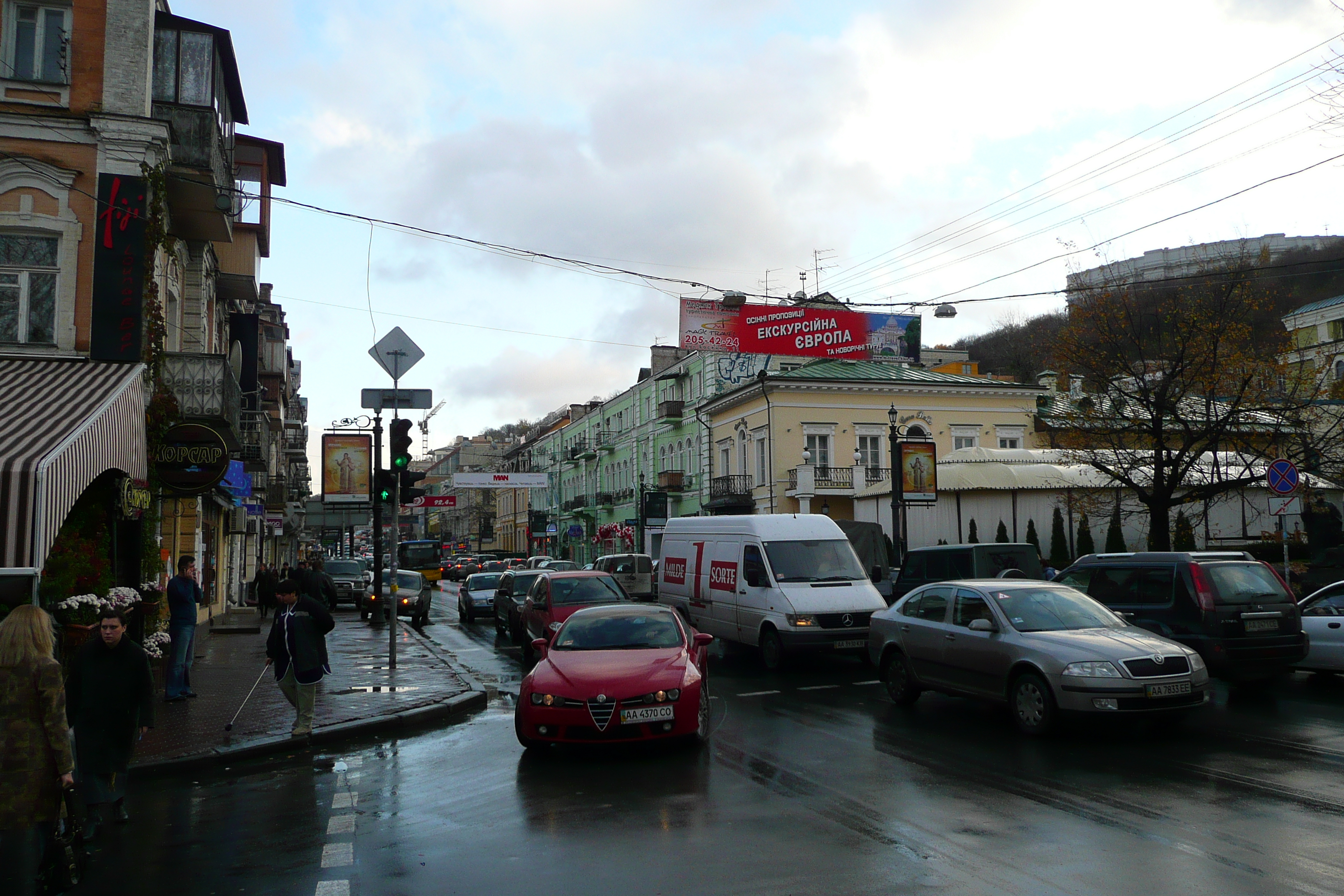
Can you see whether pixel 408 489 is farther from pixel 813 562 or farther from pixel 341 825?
pixel 341 825

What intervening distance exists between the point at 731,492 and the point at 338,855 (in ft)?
145

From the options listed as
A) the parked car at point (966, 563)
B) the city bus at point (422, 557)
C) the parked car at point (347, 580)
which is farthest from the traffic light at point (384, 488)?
the city bus at point (422, 557)

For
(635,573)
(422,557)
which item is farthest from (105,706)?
(422,557)

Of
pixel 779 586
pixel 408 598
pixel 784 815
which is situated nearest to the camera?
pixel 784 815

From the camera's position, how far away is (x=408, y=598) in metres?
32.5

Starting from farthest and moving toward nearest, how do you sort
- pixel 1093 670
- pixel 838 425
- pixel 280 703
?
1. pixel 838 425
2. pixel 280 703
3. pixel 1093 670

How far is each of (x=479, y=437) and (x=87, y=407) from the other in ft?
516

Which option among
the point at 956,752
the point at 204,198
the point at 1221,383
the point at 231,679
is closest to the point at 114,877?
the point at 956,752

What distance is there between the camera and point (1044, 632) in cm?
1059

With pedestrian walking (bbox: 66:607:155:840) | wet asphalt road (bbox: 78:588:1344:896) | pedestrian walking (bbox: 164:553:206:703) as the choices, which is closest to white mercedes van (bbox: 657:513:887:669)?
wet asphalt road (bbox: 78:588:1344:896)

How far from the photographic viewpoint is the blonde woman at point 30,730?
17.5ft

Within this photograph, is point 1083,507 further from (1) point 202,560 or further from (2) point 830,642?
(1) point 202,560

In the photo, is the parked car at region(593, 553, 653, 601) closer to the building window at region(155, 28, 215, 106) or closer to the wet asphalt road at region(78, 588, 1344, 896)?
the building window at region(155, 28, 215, 106)

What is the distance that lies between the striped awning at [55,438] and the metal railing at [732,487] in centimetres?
3544
